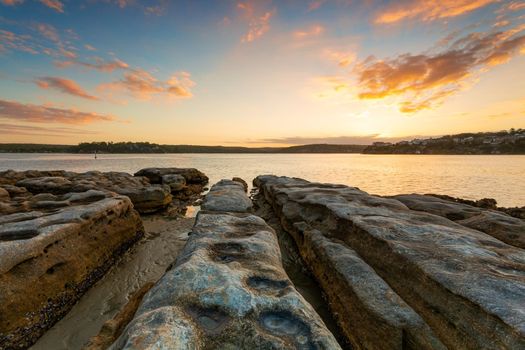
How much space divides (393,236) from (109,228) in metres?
8.56

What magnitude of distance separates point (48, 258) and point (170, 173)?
22.1 metres

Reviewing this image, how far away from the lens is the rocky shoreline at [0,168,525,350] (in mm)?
3111

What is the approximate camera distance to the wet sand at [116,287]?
5.26 m

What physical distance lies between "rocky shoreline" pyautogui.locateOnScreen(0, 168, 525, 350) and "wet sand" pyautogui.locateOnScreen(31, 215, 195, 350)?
27 cm

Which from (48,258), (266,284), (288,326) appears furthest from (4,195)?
(288,326)

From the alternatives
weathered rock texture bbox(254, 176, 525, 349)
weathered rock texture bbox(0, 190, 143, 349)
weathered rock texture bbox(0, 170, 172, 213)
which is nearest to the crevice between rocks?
weathered rock texture bbox(254, 176, 525, 349)

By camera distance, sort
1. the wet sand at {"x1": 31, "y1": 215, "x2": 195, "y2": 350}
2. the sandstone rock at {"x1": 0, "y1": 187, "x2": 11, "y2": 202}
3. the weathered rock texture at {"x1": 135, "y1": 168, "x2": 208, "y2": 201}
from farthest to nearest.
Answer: the weathered rock texture at {"x1": 135, "y1": 168, "x2": 208, "y2": 201} → the sandstone rock at {"x1": 0, "y1": 187, "x2": 11, "y2": 202} → the wet sand at {"x1": 31, "y1": 215, "x2": 195, "y2": 350}

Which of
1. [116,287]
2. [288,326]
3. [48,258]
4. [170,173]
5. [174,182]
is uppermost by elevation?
[288,326]

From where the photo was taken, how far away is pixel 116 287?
731 centimetres

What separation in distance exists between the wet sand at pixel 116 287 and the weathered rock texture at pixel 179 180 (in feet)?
32.5

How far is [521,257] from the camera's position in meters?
5.07

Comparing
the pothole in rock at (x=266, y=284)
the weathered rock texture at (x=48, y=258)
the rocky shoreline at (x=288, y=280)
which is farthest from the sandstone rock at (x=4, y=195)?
the pothole in rock at (x=266, y=284)

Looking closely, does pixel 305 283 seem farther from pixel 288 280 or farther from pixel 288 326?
pixel 288 326

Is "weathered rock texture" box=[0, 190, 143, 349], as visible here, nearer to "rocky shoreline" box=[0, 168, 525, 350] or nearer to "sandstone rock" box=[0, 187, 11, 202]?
"rocky shoreline" box=[0, 168, 525, 350]
